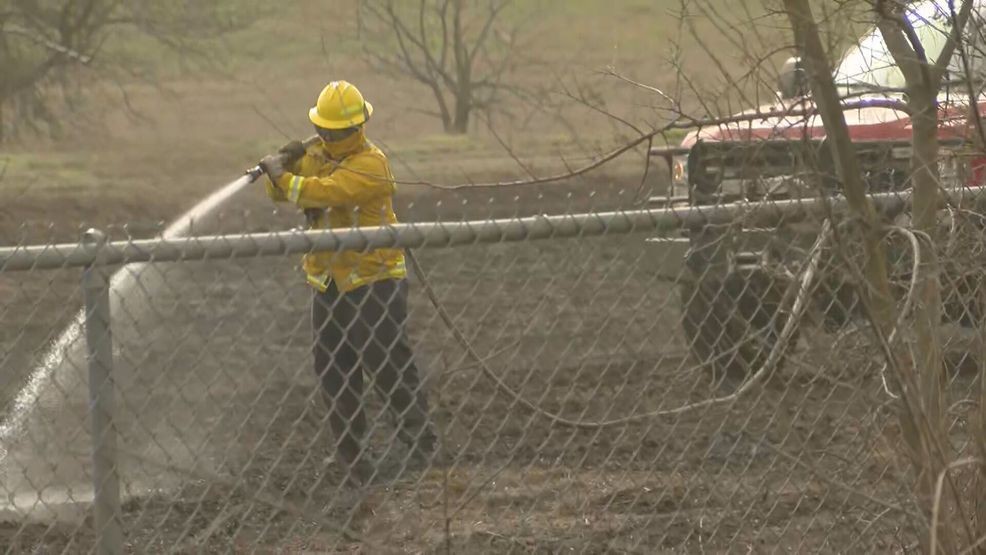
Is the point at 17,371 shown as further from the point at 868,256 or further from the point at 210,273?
the point at 868,256

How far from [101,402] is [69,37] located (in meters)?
20.0

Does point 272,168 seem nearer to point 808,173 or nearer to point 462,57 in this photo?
point 808,173

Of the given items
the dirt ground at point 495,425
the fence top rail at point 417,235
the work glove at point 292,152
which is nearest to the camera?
the fence top rail at point 417,235

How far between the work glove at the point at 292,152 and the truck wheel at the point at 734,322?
1.79 m

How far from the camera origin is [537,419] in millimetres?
6777

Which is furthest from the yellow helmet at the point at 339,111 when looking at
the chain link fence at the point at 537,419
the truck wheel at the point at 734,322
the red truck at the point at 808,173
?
the red truck at the point at 808,173

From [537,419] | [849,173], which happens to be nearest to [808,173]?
[849,173]

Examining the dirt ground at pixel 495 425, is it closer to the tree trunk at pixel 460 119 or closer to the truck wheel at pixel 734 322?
the truck wheel at pixel 734 322

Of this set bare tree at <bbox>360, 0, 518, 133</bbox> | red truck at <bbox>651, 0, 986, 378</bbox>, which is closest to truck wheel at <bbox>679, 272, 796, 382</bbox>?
red truck at <bbox>651, 0, 986, 378</bbox>

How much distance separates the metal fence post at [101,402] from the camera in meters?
3.86

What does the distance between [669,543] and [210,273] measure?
25.6 feet

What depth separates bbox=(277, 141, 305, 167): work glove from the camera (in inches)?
277

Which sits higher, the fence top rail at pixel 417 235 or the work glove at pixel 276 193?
the fence top rail at pixel 417 235

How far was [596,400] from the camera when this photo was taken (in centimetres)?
809
